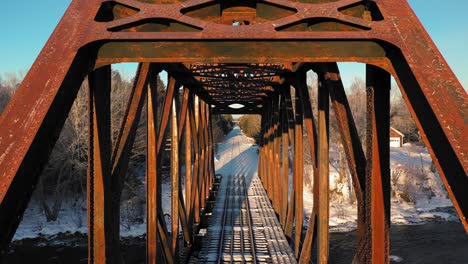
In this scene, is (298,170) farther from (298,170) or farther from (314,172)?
(314,172)

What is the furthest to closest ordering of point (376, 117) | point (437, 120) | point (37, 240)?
point (37, 240)
point (376, 117)
point (437, 120)

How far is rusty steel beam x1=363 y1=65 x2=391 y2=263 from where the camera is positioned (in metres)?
3.28

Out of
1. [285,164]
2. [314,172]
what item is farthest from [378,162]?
[285,164]

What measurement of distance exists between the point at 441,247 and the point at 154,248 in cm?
1883

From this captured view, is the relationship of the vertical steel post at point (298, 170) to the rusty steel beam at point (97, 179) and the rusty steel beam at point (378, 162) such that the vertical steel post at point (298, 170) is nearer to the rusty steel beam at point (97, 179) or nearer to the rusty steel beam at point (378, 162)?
the rusty steel beam at point (378, 162)

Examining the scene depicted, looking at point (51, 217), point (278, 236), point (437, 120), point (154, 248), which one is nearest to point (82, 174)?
point (51, 217)

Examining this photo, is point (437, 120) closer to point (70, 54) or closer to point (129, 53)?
point (129, 53)

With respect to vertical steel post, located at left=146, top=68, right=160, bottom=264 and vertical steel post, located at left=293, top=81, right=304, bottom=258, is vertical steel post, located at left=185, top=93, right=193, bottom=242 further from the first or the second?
vertical steel post, located at left=146, top=68, right=160, bottom=264

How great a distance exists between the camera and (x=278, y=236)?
10789 millimetres

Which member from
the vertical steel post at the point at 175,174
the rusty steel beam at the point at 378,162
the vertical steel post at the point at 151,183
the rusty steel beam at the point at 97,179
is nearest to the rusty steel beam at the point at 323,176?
the rusty steel beam at the point at 378,162

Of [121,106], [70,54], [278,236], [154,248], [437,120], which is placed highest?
[121,106]

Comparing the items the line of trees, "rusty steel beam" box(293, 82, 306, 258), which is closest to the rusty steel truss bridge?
"rusty steel beam" box(293, 82, 306, 258)

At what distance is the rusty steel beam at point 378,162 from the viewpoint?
328cm

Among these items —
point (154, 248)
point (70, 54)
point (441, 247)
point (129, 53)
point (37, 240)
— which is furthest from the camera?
point (37, 240)
